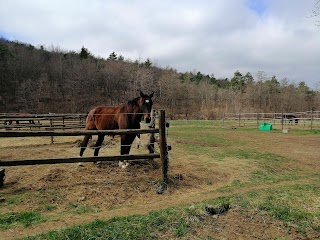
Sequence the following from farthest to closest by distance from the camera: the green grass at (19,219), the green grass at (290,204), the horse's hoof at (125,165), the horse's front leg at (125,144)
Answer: the horse's front leg at (125,144)
the horse's hoof at (125,165)
the green grass at (290,204)
the green grass at (19,219)

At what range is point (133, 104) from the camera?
8.16 m

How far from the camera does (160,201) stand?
18.2 ft

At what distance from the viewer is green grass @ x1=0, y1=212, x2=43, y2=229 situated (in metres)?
4.36

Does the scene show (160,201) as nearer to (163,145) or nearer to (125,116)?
(163,145)

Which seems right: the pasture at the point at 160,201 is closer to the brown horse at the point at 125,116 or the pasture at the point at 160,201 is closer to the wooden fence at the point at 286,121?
the brown horse at the point at 125,116

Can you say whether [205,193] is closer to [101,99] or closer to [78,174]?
[78,174]

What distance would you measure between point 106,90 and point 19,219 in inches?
2865

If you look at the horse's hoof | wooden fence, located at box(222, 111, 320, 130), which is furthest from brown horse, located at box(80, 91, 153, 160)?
wooden fence, located at box(222, 111, 320, 130)

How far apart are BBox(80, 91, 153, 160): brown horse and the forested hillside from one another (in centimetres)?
5467

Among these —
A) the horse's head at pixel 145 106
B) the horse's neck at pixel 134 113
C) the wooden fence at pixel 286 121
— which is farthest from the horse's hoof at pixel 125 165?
the wooden fence at pixel 286 121

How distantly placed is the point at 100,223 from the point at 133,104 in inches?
175

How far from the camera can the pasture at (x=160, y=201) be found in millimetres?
4117

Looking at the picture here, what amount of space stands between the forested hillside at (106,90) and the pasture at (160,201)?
55.2m

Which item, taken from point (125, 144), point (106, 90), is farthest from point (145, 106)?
point (106, 90)
